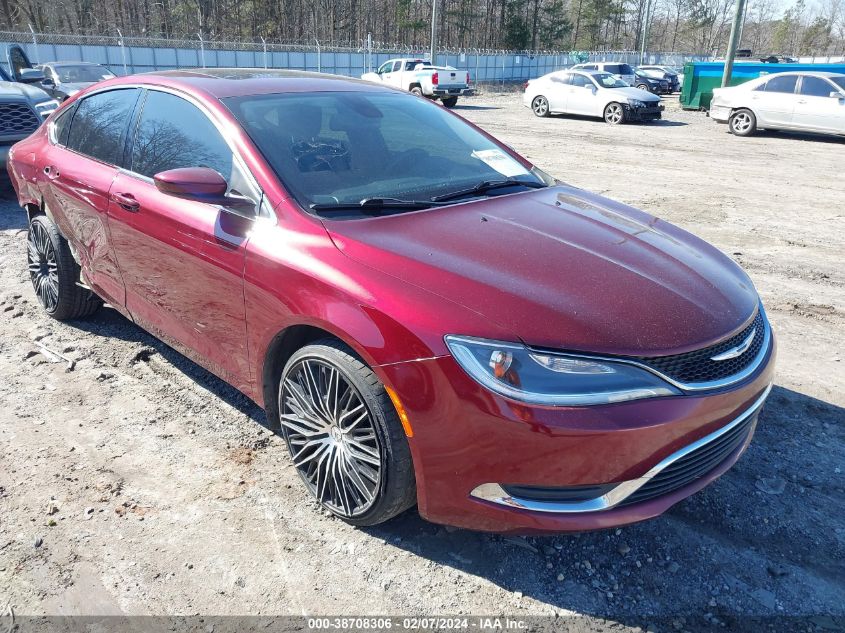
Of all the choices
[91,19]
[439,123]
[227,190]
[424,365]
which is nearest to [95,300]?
[227,190]

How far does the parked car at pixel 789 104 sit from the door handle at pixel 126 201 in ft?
56.9

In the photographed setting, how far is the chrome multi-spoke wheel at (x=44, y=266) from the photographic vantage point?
15.4ft

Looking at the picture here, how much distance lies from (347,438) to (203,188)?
126 cm

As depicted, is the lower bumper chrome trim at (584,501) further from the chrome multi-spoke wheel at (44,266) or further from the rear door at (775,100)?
the rear door at (775,100)

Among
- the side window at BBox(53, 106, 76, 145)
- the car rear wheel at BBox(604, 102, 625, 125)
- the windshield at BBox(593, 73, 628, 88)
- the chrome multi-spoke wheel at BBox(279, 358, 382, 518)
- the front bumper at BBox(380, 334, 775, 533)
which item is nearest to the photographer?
the front bumper at BBox(380, 334, 775, 533)

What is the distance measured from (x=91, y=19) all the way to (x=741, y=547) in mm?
60736

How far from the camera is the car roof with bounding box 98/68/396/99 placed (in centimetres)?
345

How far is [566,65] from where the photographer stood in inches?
2327

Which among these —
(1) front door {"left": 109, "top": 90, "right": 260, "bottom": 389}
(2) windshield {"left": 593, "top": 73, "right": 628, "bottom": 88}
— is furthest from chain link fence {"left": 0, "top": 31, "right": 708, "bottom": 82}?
(1) front door {"left": 109, "top": 90, "right": 260, "bottom": 389}

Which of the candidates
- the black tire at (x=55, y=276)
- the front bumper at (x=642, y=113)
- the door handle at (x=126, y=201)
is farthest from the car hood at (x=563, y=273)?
the front bumper at (x=642, y=113)

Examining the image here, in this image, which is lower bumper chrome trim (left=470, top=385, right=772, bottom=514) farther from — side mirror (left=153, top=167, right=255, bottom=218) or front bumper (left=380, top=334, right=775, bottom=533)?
side mirror (left=153, top=167, right=255, bottom=218)

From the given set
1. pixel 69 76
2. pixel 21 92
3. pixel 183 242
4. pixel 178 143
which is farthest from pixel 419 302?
pixel 69 76

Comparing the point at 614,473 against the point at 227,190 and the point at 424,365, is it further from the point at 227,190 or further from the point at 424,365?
the point at 227,190

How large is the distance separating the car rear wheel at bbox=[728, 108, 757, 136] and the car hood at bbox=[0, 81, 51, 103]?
15.9 metres
